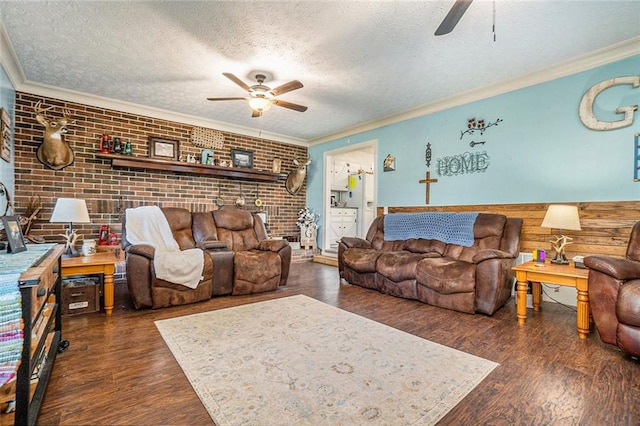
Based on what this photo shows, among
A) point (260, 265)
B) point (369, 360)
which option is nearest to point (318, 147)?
point (260, 265)

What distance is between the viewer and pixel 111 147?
425cm

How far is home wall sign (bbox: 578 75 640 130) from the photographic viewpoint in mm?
2782

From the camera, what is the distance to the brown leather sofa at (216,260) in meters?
2.90

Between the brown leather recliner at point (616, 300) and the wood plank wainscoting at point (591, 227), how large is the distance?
94 cm

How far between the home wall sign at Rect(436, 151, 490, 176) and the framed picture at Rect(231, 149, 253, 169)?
3324 mm

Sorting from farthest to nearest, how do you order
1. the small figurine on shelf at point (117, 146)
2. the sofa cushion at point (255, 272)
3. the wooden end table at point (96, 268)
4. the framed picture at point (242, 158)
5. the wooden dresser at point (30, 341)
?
1. the framed picture at point (242, 158)
2. the small figurine on shelf at point (117, 146)
3. the sofa cushion at point (255, 272)
4. the wooden end table at point (96, 268)
5. the wooden dresser at point (30, 341)

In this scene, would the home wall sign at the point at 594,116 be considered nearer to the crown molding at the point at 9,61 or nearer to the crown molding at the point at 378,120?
the crown molding at the point at 378,120

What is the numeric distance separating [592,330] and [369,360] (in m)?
2.03

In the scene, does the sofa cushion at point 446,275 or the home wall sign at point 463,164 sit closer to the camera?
the sofa cushion at point 446,275

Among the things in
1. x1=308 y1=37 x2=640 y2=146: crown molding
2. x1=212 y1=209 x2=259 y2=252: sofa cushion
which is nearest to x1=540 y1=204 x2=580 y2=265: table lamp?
x1=308 y1=37 x2=640 y2=146: crown molding

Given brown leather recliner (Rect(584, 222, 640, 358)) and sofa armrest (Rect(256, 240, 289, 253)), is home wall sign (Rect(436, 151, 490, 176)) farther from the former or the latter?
sofa armrest (Rect(256, 240, 289, 253))

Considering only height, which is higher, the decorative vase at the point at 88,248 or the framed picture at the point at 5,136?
the framed picture at the point at 5,136

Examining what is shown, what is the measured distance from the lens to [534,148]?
3.41 m

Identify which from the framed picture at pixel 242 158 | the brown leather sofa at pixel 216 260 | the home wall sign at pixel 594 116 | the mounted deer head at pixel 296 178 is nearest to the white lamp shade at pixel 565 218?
the home wall sign at pixel 594 116
